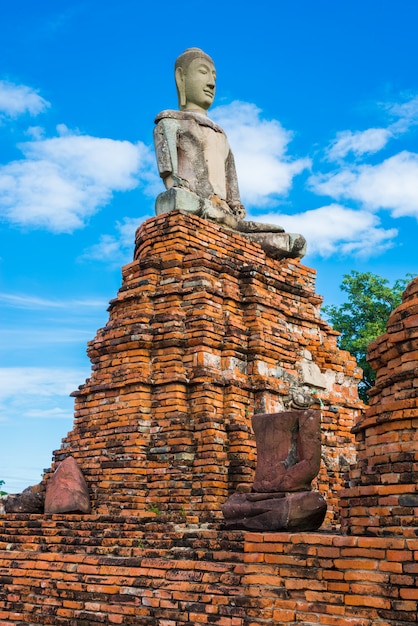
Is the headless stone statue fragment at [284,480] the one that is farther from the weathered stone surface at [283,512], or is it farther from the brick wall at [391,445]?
the brick wall at [391,445]

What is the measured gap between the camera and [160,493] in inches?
327

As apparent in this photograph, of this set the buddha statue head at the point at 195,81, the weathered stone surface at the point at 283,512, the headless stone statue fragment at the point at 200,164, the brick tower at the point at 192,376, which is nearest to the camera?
the weathered stone surface at the point at 283,512

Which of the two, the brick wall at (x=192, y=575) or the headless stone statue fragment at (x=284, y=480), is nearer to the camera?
the brick wall at (x=192, y=575)

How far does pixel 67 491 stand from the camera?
850 centimetres

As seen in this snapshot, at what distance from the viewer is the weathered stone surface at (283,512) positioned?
6.16 meters

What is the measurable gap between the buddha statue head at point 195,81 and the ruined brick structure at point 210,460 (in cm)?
288

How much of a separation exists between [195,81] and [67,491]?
274 inches

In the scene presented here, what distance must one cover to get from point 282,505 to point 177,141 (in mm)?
6737

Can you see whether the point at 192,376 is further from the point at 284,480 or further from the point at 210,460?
the point at 284,480

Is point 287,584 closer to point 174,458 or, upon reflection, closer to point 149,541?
point 149,541


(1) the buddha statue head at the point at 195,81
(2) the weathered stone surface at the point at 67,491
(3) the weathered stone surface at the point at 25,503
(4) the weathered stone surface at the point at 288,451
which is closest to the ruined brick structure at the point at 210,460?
(2) the weathered stone surface at the point at 67,491

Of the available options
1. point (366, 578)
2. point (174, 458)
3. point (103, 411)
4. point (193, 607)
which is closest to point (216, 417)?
point (174, 458)

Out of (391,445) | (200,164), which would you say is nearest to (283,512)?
(391,445)

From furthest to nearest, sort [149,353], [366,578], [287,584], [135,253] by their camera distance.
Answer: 1. [135,253]
2. [149,353]
3. [287,584]
4. [366,578]
